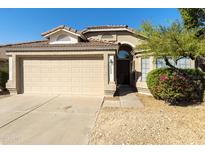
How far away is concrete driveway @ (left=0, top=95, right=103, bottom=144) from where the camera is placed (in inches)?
174

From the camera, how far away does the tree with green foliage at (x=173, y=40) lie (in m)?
7.16

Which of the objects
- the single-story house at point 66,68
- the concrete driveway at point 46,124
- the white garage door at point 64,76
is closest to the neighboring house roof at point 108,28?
the single-story house at point 66,68

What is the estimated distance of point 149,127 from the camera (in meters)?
5.15

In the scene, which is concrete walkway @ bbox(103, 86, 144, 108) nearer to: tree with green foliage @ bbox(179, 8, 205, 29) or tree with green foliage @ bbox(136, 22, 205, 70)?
tree with green foliage @ bbox(136, 22, 205, 70)

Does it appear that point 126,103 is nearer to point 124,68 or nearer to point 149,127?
point 149,127

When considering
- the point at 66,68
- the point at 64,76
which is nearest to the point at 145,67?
the point at 66,68

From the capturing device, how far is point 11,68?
11242 millimetres

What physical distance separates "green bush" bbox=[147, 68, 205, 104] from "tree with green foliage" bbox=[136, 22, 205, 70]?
114 cm

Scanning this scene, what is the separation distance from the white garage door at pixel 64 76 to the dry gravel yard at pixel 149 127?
4.12 m

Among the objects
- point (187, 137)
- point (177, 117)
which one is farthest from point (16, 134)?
point (177, 117)

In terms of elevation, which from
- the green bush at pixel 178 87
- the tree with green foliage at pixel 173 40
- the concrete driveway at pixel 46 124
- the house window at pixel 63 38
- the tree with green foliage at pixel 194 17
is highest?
the tree with green foliage at pixel 194 17

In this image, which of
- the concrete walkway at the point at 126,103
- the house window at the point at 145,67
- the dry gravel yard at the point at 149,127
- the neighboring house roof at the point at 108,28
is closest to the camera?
the dry gravel yard at the point at 149,127

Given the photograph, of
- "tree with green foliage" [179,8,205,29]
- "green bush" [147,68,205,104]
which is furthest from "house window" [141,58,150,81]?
"tree with green foliage" [179,8,205,29]

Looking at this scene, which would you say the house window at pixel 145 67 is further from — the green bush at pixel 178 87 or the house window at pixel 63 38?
the house window at pixel 63 38
